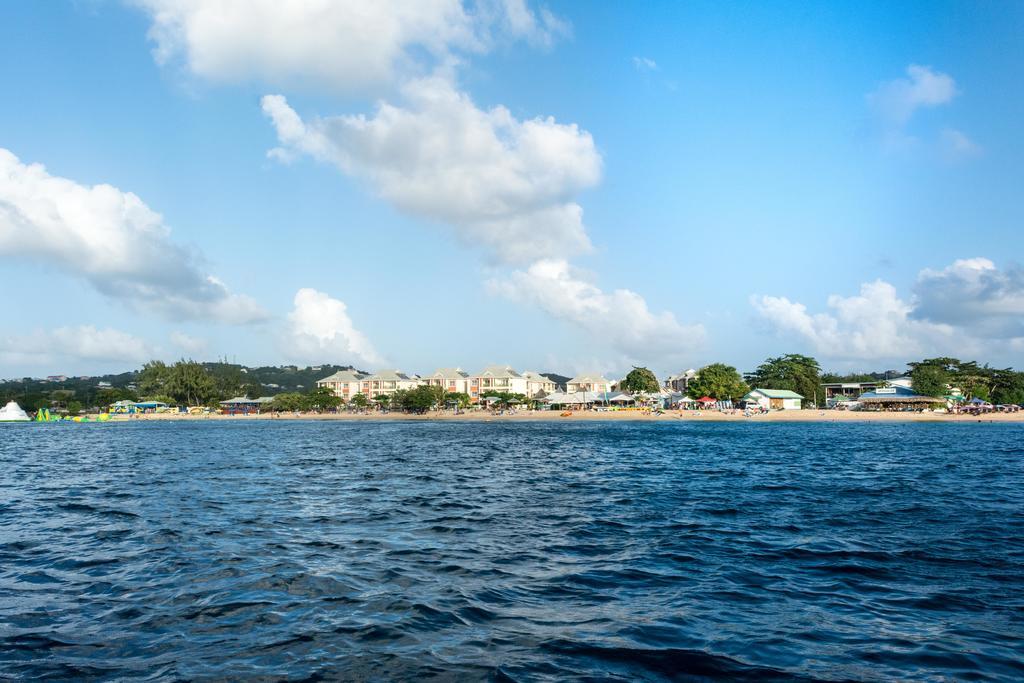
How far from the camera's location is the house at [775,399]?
118m

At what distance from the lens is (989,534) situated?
14.3 meters

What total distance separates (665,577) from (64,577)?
418 inches

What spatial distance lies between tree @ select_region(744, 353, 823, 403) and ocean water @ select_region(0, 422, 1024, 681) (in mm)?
120653

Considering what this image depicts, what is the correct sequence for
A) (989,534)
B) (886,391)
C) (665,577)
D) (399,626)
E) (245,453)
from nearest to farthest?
(399,626), (665,577), (989,534), (245,453), (886,391)

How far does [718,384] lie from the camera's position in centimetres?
12325

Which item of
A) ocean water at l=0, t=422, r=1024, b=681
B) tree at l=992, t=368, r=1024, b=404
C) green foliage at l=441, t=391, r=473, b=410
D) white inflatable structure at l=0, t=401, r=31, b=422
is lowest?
white inflatable structure at l=0, t=401, r=31, b=422

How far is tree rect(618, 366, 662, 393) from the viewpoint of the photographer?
157 meters

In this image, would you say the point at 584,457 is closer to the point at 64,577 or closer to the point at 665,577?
the point at 665,577

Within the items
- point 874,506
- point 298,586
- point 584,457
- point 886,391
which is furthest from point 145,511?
point 886,391

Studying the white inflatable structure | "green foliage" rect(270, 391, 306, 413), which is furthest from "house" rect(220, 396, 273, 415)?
the white inflatable structure

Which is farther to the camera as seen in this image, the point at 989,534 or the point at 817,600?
the point at 989,534

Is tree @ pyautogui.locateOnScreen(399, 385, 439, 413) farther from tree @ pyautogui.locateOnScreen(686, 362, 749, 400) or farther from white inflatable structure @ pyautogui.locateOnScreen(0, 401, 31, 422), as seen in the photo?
white inflatable structure @ pyautogui.locateOnScreen(0, 401, 31, 422)

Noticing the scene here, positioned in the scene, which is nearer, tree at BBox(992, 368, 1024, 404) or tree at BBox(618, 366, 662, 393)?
tree at BBox(992, 368, 1024, 404)

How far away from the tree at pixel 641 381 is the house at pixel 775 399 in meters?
36.0
